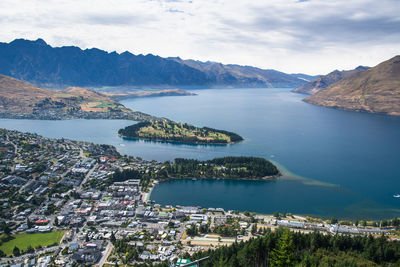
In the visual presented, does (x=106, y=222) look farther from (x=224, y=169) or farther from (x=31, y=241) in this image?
(x=224, y=169)

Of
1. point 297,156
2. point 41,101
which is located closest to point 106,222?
point 297,156

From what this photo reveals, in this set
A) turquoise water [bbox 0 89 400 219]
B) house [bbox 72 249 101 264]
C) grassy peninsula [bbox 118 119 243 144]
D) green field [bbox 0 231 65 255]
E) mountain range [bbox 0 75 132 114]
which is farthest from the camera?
mountain range [bbox 0 75 132 114]

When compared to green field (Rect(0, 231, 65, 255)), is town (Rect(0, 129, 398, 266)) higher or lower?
higher

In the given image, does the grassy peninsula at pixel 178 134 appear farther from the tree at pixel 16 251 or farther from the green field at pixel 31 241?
the tree at pixel 16 251

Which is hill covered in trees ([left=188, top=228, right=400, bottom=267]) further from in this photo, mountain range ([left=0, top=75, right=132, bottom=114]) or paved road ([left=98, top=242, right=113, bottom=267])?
mountain range ([left=0, top=75, right=132, bottom=114])

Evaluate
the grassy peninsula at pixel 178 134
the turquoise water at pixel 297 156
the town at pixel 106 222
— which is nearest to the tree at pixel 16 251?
the town at pixel 106 222

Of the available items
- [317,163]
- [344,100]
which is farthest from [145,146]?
[344,100]

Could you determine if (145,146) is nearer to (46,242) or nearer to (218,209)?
(218,209)

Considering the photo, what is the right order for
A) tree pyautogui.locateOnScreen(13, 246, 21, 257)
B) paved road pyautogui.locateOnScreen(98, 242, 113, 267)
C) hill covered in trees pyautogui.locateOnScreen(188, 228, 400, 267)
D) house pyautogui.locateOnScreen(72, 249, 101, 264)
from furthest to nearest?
tree pyautogui.locateOnScreen(13, 246, 21, 257) → paved road pyautogui.locateOnScreen(98, 242, 113, 267) → house pyautogui.locateOnScreen(72, 249, 101, 264) → hill covered in trees pyautogui.locateOnScreen(188, 228, 400, 267)

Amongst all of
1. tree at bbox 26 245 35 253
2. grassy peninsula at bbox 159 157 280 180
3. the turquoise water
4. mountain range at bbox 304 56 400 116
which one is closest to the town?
tree at bbox 26 245 35 253
